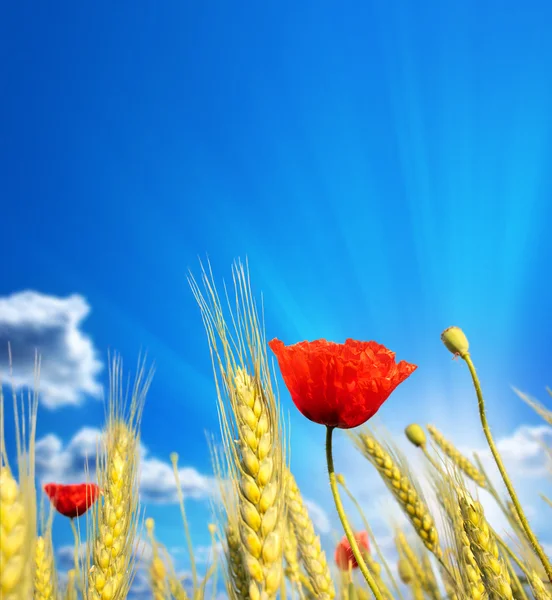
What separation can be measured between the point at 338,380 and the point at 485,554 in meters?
0.57

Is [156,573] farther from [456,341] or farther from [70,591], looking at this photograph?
[456,341]

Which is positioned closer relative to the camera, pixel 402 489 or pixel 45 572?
pixel 45 572

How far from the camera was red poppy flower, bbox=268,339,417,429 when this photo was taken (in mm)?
1235

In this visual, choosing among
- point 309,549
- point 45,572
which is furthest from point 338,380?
point 45,572

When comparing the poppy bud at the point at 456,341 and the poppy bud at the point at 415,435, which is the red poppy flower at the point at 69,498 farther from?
the poppy bud at the point at 456,341

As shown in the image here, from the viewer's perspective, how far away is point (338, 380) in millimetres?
1240

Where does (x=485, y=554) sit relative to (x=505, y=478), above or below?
below

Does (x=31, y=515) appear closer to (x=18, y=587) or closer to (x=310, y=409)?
(x=18, y=587)

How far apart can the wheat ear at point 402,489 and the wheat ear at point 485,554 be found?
0.46 m

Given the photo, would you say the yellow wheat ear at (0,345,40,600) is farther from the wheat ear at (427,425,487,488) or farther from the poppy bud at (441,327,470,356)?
the wheat ear at (427,425,487,488)

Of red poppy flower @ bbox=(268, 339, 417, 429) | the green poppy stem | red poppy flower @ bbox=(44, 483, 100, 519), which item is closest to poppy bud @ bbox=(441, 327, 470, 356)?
the green poppy stem

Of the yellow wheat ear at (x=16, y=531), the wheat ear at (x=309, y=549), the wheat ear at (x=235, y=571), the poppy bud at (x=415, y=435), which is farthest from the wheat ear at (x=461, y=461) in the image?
the yellow wheat ear at (x=16, y=531)

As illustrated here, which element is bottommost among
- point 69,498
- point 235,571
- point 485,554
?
point 485,554

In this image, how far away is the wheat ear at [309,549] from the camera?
4.98 ft
